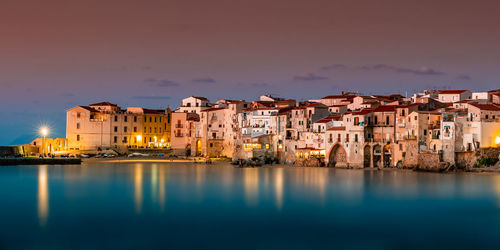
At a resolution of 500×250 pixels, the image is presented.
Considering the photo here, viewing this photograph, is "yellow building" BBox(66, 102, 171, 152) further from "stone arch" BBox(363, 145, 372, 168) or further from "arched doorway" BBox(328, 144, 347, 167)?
"stone arch" BBox(363, 145, 372, 168)

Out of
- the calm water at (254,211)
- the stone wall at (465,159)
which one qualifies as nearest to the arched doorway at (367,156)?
the calm water at (254,211)

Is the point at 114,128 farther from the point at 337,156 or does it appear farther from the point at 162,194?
the point at 162,194

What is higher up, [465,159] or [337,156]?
[337,156]

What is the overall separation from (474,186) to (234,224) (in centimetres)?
2014

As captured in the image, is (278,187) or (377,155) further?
(377,155)

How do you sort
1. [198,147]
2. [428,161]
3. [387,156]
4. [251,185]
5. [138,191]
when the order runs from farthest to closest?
[198,147]
[387,156]
[428,161]
[251,185]
[138,191]

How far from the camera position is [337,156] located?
55.4 m

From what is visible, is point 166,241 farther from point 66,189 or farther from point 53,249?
point 66,189

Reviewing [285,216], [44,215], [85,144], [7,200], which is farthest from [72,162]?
[285,216]

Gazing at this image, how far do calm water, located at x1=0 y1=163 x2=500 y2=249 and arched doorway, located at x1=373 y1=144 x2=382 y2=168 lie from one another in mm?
4533

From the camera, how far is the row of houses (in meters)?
47.1

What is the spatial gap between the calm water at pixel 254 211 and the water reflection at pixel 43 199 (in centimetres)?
5

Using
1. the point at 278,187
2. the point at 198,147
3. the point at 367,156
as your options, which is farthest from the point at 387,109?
the point at 198,147

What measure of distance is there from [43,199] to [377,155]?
3006 cm
